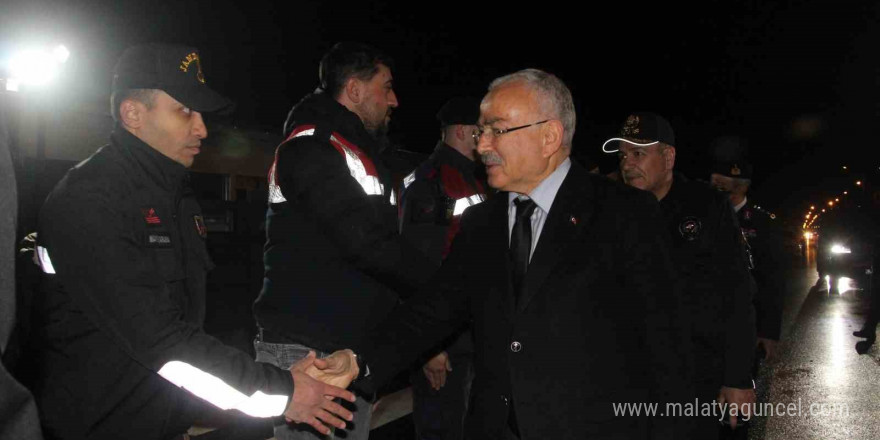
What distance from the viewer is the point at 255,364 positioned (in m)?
2.52

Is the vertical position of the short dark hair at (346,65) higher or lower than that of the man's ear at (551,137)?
higher

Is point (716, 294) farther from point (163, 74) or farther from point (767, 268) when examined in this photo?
point (163, 74)

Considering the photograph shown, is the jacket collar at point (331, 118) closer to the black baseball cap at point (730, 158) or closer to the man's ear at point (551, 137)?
the man's ear at point (551, 137)

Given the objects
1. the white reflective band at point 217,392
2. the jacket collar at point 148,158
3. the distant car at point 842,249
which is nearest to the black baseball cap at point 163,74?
the jacket collar at point 148,158

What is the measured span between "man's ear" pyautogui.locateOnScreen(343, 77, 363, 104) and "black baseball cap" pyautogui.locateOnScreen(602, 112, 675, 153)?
1.69 meters

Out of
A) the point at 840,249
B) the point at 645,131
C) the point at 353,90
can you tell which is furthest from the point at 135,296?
the point at 840,249

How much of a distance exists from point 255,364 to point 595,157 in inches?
233

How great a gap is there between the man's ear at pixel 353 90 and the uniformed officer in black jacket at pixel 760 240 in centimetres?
242

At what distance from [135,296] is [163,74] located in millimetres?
908

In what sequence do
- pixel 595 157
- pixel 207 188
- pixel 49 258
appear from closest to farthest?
A: pixel 49 258, pixel 595 157, pixel 207 188

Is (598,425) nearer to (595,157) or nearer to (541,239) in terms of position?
(541,239)

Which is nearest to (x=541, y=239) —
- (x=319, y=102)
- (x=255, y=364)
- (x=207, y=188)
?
(x=255, y=364)

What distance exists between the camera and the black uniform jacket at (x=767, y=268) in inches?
183

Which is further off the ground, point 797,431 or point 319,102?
point 319,102
